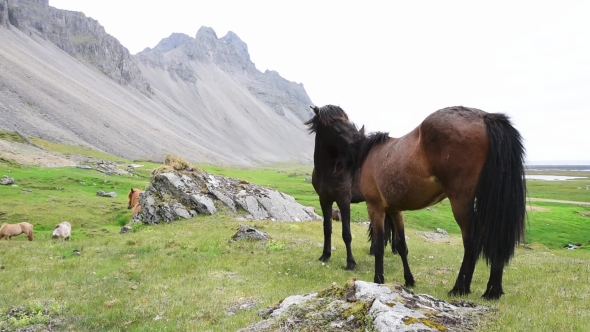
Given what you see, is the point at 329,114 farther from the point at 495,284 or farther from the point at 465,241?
the point at 495,284

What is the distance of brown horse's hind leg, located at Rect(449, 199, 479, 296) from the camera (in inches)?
275

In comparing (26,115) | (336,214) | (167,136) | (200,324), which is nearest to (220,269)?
(200,324)

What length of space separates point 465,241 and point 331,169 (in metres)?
5.41

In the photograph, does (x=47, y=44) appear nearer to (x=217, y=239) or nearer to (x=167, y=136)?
(x=167, y=136)

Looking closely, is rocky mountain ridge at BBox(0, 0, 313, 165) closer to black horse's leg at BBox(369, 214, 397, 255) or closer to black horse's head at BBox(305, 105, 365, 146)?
black horse's head at BBox(305, 105, 365, 146)

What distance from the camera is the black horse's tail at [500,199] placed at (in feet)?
22.0

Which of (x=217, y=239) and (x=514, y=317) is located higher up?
(x=514, y=317)

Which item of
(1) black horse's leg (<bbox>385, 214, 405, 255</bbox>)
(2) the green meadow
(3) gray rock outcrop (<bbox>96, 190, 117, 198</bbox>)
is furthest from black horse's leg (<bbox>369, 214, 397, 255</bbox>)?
(3) gray rock outcrop (<bbox>96, 190, 117, 198</bbox>)

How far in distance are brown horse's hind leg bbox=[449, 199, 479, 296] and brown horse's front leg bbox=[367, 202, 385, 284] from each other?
6.14 ft

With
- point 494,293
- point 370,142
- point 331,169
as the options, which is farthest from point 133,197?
point 494,293

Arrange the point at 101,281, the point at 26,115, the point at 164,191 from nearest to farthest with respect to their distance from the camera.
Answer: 1. the point at 101,281
2. the point at 164,191
3. the point at 26,115

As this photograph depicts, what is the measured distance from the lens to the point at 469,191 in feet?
22.7

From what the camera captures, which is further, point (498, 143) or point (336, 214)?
point (336, 214)

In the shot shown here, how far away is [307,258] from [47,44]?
168 meters
